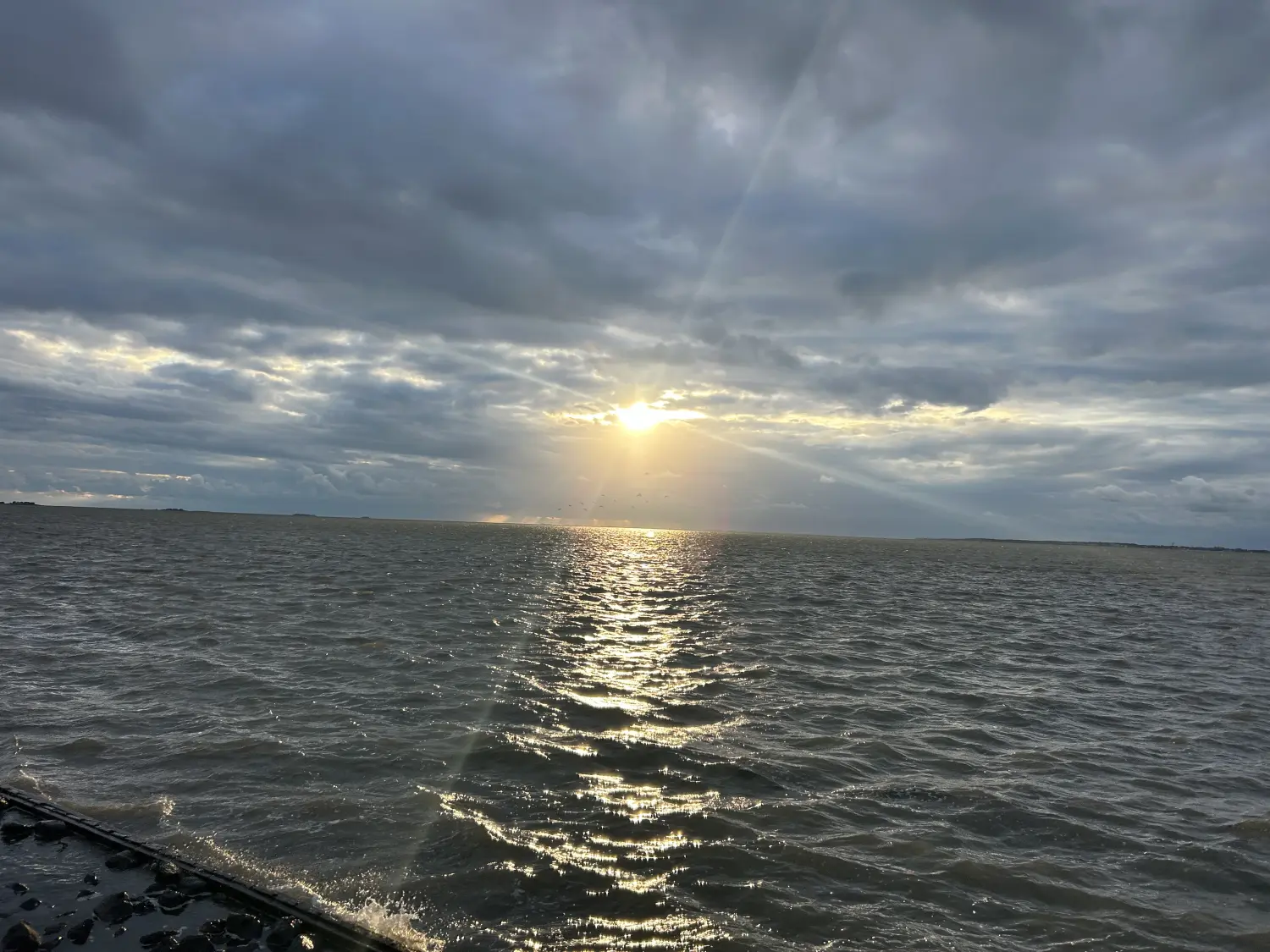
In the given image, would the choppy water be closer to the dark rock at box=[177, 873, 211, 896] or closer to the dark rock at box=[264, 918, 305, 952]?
the dark rock at box=[177, 873, 211, 896]

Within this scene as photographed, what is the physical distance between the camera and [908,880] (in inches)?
427

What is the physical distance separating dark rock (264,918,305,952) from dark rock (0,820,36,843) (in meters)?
4.83

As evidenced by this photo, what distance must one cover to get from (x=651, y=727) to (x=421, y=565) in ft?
189

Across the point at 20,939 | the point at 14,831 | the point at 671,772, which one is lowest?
the point at 671,772

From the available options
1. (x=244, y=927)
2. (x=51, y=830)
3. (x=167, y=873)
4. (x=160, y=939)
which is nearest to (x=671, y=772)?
(x=244, y=927)

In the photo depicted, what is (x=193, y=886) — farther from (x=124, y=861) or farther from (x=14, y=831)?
(x=14, y=831)

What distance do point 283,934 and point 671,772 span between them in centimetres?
808

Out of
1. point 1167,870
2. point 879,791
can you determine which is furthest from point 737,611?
point 1167,870

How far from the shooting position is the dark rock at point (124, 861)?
9.75 m

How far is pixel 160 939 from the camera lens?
8109mm

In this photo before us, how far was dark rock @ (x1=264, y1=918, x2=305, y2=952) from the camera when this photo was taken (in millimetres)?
8227

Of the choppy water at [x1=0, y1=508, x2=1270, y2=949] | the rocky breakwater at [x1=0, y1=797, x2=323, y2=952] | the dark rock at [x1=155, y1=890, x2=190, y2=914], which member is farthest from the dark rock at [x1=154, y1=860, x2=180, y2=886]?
the choppy water at [x1=0, y1=508, x2=1270, y2=949]

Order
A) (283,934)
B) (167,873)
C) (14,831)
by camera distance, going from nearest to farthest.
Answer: (283,934) → (167,873) → (14,831)

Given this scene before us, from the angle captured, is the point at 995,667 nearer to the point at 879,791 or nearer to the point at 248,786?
the point at 879,791
